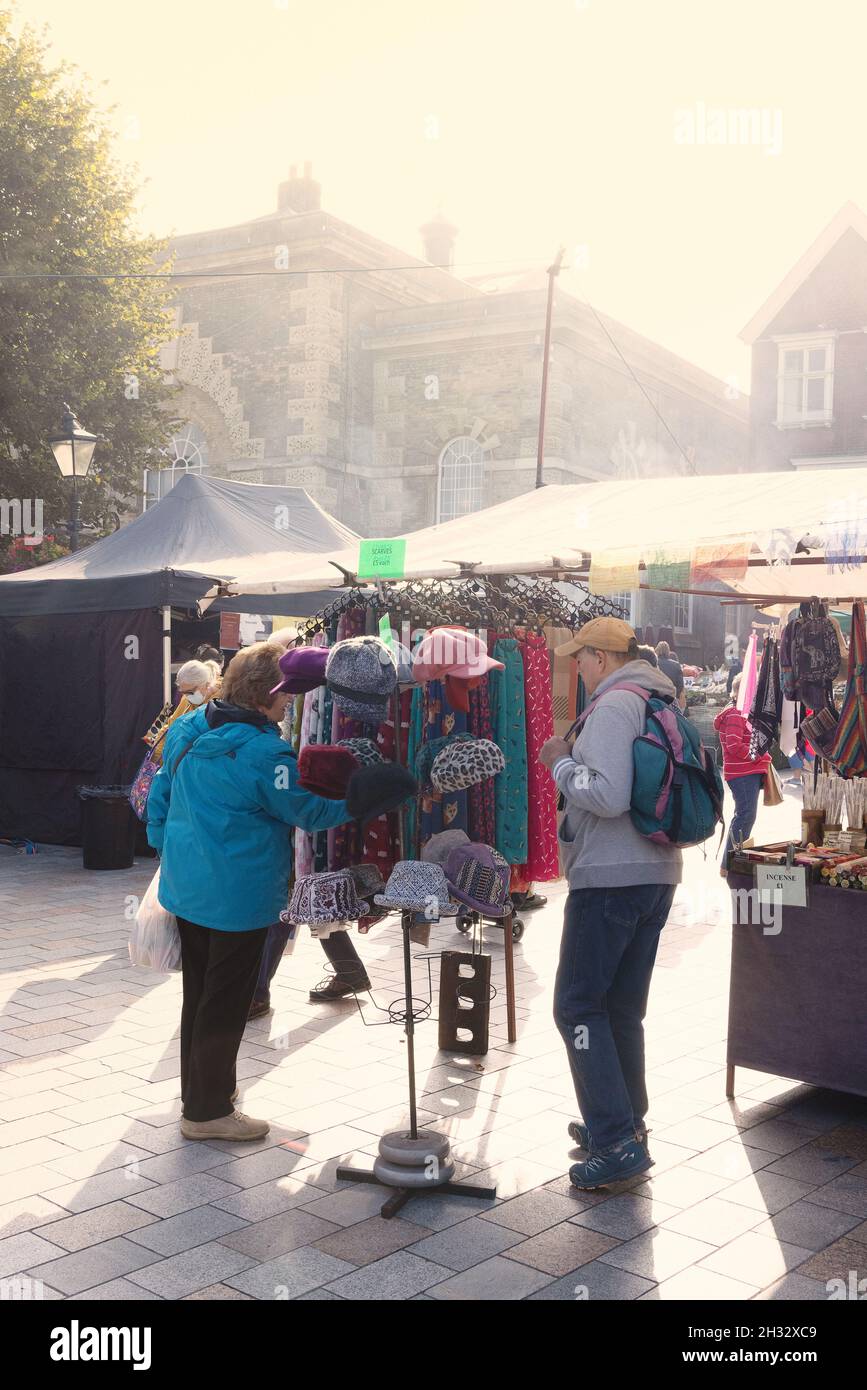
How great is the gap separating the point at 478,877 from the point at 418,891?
1.12 feet

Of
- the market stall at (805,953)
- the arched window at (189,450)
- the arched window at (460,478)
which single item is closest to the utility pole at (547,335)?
the arched window at (460,478)

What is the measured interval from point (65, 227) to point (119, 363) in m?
2.10

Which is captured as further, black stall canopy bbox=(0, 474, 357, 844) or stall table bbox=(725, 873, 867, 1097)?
black stall canopy bbox=(0, 474, 357, 844)

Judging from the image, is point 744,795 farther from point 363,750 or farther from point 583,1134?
Answer: point 363,750

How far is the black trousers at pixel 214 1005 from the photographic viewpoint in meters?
4.63

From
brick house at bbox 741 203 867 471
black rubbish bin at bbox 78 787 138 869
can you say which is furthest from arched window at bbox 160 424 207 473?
black rubbish bin at bbox 78 787 138 869

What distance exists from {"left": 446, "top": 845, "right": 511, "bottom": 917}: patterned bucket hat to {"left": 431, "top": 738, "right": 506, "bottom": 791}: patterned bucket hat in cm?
26

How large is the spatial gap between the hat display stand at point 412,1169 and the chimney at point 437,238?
35144 mm

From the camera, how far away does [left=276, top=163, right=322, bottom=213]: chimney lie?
101ft

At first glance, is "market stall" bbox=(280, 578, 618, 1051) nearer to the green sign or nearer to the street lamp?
the green sign

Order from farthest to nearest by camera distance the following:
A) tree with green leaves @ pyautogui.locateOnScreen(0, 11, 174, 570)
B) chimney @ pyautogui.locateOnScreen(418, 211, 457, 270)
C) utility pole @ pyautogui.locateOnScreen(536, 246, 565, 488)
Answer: chimney @ pyautogui.locateOnScreen(418, 211, 457, 270), utility pole @ pyautogui.locateOnScreen(536, 246, 565, 488), tree with green leaves @ pyautogui.locateOnScreen(0, 11, 174, 570)

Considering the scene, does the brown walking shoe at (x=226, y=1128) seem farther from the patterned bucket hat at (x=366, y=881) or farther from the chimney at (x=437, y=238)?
the chimney at (x=437, y=238)

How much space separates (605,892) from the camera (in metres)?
4.26

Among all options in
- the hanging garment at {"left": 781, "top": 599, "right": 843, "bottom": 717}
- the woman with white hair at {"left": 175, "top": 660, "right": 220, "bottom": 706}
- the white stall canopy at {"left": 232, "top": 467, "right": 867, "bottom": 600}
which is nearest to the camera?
the white stall canopy at {"left": 232, "top": 467, "right": 867, "bottom": 600}
